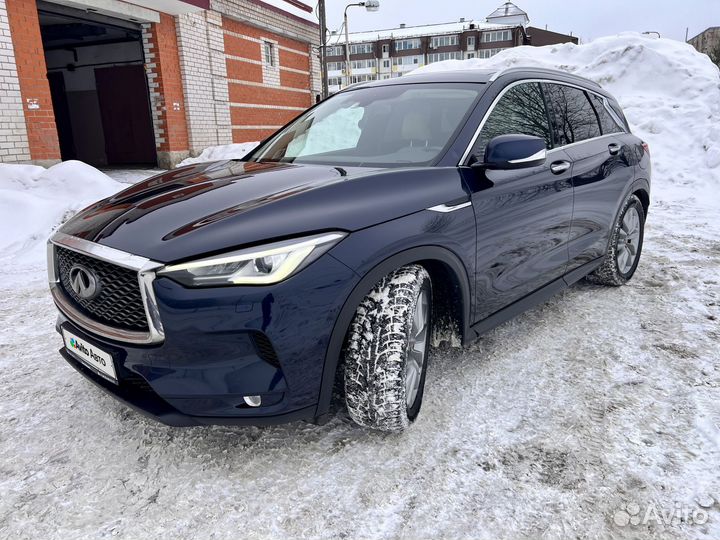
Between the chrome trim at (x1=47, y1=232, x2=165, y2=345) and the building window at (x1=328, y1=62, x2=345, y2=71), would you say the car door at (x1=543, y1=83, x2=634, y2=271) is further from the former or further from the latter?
the building window at (x1=328, y1=62, x2=345, y2=71)

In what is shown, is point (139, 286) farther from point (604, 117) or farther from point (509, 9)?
point (509, 9)

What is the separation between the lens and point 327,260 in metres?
1.90

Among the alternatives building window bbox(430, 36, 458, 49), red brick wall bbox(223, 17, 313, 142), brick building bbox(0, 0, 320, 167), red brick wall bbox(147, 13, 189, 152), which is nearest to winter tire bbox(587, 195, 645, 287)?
brick building bbox(0, 0, 320, 167)

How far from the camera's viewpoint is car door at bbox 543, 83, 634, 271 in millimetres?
3420

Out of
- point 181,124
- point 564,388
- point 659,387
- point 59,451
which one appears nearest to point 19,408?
point 59,451

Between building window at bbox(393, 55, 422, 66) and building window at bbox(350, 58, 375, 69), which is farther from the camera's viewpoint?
building window at bbox(350, 58, 375, 69)

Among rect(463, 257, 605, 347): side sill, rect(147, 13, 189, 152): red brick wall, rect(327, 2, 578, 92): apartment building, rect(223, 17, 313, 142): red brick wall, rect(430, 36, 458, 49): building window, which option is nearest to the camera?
rect(463, 257, 605, 347): side sill

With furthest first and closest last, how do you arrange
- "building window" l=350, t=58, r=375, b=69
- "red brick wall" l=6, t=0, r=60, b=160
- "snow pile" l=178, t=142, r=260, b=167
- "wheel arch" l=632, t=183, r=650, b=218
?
"building window" l=350, t=58, r=375, b=69, "snow pile" l=178, t=142, r=260, b=167, "red brick wall" l=6, t=0, r=60, b=160, "wheel arch" l=632, t=183, r=650, b=218

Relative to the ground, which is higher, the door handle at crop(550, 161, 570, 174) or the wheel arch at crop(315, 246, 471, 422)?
the door handle at crop(550, 161, 570, 174)

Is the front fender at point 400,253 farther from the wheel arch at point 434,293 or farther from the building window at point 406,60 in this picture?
the building window at point 406,60

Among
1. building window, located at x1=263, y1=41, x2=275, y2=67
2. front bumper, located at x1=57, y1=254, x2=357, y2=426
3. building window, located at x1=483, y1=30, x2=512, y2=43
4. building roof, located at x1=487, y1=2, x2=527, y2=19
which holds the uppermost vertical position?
building window, located at x1=483, y1=30, x2=512, y2=43

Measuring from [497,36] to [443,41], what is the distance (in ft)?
21.7

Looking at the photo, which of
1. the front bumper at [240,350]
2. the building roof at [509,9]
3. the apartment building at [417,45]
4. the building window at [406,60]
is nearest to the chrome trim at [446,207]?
the front bumper at [240,350]

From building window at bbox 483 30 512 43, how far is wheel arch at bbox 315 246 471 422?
6532cm
